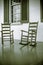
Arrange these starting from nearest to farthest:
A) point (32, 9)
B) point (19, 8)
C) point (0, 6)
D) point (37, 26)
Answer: point (37, 26) < point (32, 9) < point (19, 8) < point (0, 6)

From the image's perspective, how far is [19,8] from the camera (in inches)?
310

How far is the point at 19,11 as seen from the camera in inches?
310

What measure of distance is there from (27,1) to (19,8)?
0.74 metres

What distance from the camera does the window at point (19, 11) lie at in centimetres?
738

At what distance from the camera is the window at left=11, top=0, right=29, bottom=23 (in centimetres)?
738

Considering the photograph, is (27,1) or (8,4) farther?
(8,4)

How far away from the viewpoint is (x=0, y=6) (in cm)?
850

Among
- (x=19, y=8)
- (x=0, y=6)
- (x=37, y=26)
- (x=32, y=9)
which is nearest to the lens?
(x=37, y=26)

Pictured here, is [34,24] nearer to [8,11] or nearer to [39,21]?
[39,21]

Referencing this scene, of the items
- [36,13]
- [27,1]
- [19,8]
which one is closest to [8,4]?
[19,8]

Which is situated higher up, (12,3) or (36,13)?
(12,3)

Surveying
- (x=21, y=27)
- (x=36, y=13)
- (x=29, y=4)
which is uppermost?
(x=29, y=4)

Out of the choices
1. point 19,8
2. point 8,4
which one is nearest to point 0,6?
point 8,4

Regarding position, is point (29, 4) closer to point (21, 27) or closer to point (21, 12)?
point (21, 12)
